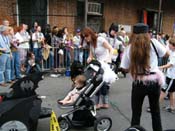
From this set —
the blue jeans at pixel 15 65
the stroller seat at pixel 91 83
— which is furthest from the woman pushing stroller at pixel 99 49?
the blue jeans at pixel 15 65

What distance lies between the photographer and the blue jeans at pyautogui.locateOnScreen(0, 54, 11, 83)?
844 centimetres

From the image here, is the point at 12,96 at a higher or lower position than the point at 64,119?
higher

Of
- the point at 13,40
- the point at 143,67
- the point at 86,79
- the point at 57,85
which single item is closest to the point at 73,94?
the point at 86,79

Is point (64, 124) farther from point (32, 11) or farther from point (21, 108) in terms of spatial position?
point (32, 11)

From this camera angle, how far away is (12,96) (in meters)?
4.57

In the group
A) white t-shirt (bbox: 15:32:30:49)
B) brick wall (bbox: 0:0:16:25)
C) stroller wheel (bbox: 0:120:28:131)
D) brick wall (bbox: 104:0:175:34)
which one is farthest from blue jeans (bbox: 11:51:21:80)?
brick wall (bbox: 104:0:175:34)

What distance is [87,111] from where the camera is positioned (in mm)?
5070

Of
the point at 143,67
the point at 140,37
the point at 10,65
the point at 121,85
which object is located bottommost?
the point at 121,85

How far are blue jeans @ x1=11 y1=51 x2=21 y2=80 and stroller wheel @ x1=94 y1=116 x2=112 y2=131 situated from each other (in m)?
4.59

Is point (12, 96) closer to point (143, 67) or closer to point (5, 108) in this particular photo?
point (5, 108)

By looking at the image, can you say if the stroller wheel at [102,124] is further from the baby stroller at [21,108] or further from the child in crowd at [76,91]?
the baby stroller at [21,108]

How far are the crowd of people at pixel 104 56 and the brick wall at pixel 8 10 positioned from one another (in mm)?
1368

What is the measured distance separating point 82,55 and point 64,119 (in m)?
6.20

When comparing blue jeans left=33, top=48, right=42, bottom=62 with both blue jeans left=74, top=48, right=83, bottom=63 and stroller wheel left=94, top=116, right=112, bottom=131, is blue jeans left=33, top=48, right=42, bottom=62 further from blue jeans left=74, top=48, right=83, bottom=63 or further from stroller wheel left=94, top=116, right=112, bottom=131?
stroller wheel left=94, top=116, right=112, bottom=131
